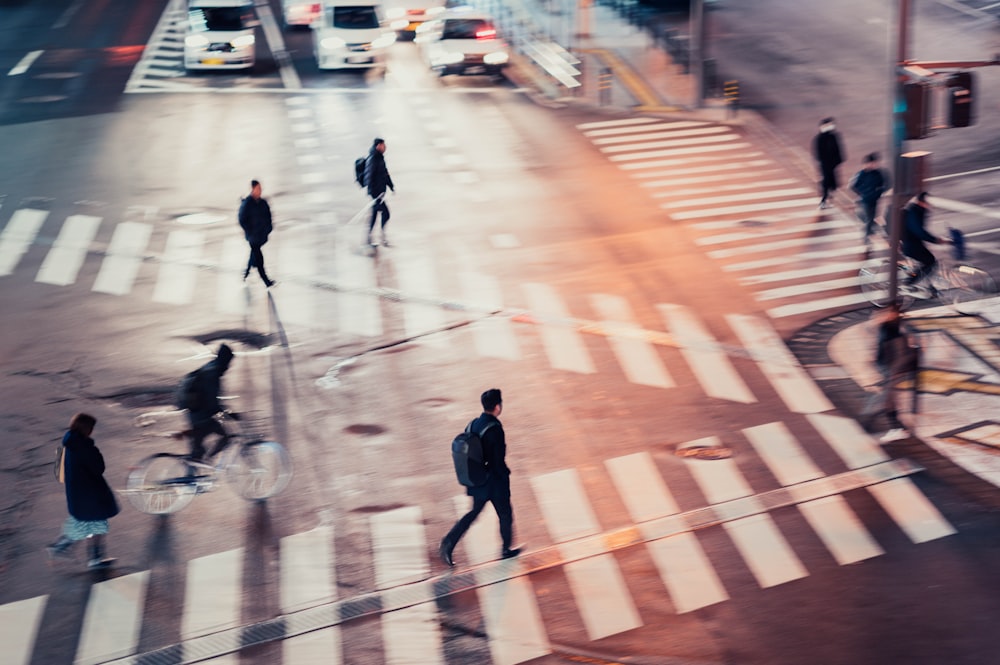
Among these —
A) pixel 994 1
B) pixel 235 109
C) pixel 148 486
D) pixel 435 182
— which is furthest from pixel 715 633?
pixel 994 1

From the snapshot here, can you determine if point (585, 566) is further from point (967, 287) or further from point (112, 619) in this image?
point (967, 287)

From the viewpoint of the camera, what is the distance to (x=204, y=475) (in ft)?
41.0

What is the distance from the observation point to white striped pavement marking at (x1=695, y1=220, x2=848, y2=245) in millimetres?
20562

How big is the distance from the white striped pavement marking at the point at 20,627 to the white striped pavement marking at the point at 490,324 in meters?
6.97

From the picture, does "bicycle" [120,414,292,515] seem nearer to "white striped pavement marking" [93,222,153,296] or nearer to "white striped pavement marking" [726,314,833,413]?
"white striped pavement marking" [726,314,833,413]

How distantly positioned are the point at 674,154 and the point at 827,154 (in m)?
4.81

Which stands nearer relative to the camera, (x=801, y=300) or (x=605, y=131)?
(x=801, y=300)

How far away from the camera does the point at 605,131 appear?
27.4 metres

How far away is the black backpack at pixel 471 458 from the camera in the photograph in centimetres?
1088

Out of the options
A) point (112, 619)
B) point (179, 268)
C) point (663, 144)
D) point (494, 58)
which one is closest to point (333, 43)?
point (494, 58)

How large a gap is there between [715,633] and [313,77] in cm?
2550

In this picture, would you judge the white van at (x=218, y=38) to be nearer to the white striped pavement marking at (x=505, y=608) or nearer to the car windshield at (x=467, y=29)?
the car windshield at (x=467, y=29)

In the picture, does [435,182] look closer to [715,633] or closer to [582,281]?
[582,281]

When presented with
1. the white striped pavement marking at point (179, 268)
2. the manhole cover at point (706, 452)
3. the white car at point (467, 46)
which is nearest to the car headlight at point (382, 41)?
the white car at point (467, 46)
